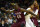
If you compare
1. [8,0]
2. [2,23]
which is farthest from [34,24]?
[8,0]

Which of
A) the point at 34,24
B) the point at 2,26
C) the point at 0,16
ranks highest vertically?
the point at 34,24

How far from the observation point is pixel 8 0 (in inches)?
53.1

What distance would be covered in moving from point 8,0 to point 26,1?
0.93 feet

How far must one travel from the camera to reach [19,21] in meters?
0.43

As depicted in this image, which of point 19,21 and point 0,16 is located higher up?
point 19,21

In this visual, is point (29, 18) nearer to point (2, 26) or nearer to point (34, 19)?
point (34, 19)

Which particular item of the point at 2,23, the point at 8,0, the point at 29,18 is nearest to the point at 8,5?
the point at 8,0

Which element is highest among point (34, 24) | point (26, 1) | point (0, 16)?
point (26, 1)

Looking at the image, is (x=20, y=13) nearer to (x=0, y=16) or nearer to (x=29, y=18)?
(x=29, y=18)

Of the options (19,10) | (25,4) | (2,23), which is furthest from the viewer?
(25,4)

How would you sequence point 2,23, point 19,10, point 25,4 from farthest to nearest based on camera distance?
point 25,4 < point 2,23 < point 19,10

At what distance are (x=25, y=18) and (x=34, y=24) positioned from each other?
6 centimetres

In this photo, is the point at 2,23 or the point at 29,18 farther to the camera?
the point at 2,23

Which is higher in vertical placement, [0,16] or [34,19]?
[34,19]
